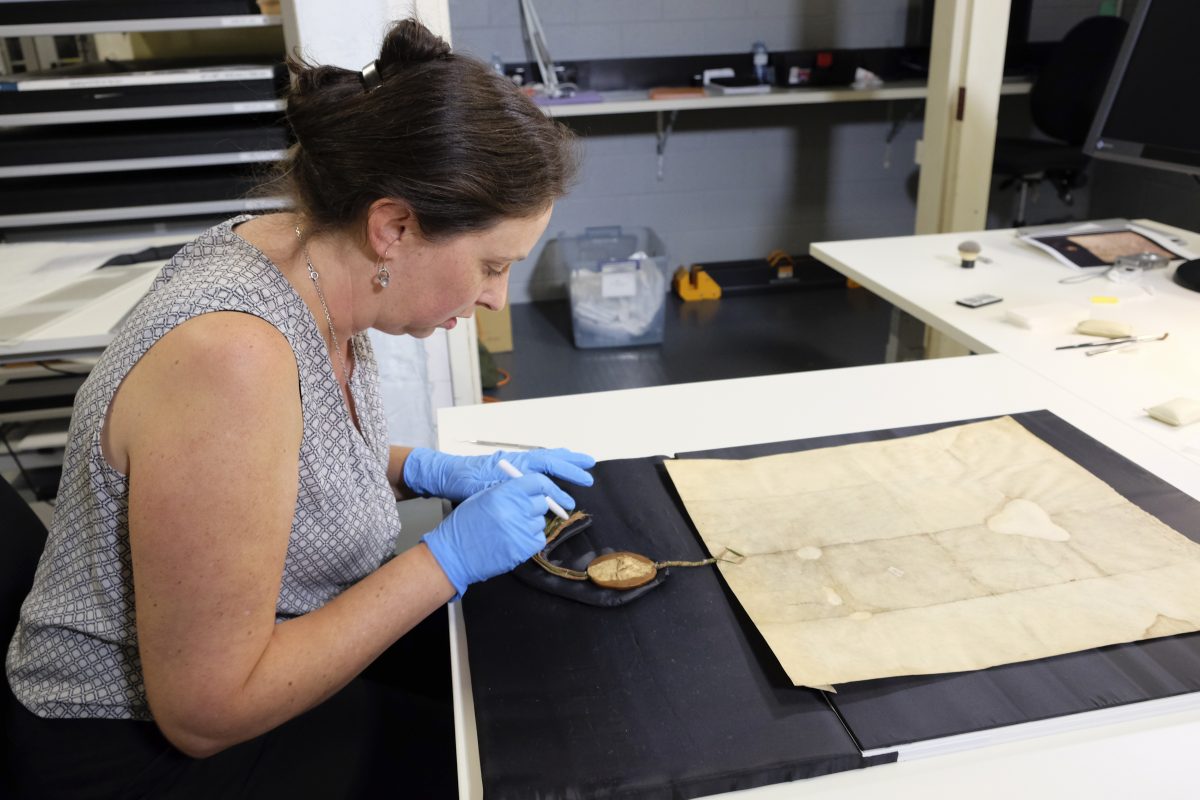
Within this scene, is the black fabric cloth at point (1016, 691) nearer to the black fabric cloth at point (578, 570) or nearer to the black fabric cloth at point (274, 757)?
the black fabric cloth at point (578, 570)

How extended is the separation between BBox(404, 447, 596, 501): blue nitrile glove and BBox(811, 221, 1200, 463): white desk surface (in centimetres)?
78

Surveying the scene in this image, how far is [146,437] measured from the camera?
0.78 metres

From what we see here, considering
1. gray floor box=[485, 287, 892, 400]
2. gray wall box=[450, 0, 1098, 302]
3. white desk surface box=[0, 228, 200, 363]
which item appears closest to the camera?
white desk surface box=[0, 228, 200, 363]

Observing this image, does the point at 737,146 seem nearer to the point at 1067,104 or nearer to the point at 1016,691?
the point at 1067,104

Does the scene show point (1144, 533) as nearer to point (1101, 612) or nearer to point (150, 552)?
point (1101, 612)

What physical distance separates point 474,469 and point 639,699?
0.49 m

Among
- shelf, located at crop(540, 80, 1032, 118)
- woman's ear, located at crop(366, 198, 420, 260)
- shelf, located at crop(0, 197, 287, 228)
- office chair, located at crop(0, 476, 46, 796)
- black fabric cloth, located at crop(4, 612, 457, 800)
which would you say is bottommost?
black fabric cloth, located at crop(4, 612, 457, 800)

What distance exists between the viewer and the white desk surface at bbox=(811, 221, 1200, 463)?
1339mm

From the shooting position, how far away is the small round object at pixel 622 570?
0.90 m

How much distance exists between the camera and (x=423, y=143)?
2.90ft

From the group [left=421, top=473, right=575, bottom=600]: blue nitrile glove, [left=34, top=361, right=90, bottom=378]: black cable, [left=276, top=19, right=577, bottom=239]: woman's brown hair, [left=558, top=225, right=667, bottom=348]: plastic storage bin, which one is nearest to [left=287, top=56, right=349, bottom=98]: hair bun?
[left=276, top=19, right=577, bottom=239]: woman's brown hair

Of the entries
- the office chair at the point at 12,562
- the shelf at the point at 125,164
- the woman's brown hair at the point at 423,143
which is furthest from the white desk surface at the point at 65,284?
the woman's brown hair at the point at 423,143

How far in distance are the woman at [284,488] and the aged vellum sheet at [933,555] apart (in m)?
0.23

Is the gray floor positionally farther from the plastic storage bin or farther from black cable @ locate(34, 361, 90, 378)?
black cable @ locate(34, 361, 90, 378)
